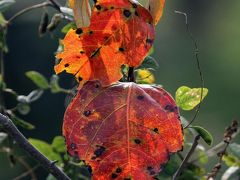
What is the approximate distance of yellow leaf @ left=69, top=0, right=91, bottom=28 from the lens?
0.86 metres

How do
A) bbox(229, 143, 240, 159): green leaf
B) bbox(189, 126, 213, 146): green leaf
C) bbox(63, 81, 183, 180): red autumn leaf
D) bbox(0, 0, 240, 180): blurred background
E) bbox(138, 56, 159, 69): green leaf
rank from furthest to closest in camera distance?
bbox(0, 0, 240, 180): blurred background < bbox(229, 143, 240, 159): green leaf < bbox(138, 56, 159, 69): green leaf < bbox(189, 126, 213, 146): green leaf < bbox(63, 81, 183, 180): red autumn leaf

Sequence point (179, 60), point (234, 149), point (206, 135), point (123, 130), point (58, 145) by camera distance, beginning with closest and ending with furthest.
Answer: point (123, 130) → point (206, 135) → point (234, 149) → point (58, 145) → point (179, 60)

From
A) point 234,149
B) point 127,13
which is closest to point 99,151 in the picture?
point 127,13

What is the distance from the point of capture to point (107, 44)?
A: 871 millimetres

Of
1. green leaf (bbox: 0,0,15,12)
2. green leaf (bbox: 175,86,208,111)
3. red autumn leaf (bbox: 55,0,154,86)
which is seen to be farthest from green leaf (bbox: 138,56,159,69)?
green leaf (bbox: 0,0,15,12)

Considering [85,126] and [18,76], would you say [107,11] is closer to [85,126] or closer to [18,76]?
[85,126]

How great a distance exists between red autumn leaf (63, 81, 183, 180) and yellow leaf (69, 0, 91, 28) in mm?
85

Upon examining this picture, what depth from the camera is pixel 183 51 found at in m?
7.86

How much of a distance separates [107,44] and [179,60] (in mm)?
6966

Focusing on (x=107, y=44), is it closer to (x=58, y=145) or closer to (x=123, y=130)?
(x=123, y=130)

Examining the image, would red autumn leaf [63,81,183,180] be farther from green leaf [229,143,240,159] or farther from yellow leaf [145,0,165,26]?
green leaf [229,143,240,159]

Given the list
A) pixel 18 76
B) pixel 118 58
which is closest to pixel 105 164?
pixel 118 58

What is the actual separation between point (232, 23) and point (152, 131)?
8412mm

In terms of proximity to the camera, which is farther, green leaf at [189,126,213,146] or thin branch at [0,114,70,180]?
green leaf at [189,126,213,146]
